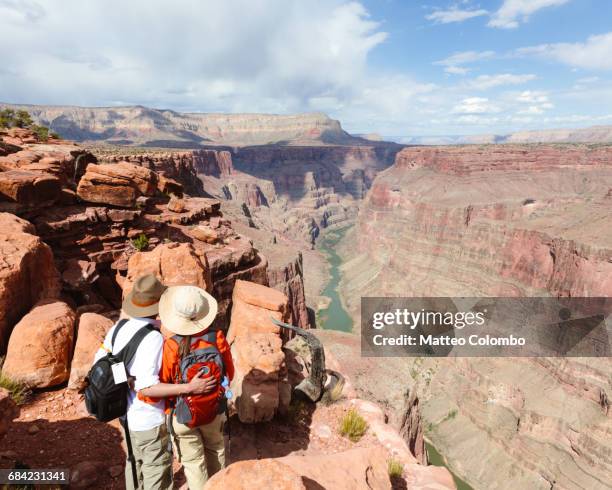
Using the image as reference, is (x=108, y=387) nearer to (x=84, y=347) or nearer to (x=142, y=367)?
(x=142, y=367)

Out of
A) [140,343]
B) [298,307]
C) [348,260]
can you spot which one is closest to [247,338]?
[140,343]

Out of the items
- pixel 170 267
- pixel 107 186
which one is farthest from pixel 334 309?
pixel 170 267

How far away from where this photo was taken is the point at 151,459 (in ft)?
16.6

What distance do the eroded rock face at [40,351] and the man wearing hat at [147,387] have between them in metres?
3.71

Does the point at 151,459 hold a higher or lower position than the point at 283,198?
higher

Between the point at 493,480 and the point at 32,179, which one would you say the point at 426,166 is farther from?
the point at 32,179

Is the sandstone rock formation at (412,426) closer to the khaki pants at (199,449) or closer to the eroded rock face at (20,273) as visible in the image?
the khaki pants at (199,449)

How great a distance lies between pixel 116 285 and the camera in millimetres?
13305

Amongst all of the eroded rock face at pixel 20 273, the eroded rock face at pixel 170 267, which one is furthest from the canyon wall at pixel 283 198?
the eroded rock face at pixel 20 273

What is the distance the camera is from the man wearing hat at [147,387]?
→ 15.1 ft

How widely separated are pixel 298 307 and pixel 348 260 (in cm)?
6811

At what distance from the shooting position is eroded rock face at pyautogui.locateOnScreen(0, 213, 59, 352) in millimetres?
7910

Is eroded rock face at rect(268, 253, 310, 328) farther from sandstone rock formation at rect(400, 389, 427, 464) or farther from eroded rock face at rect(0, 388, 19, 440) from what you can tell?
A: eroded rock face at rect(0, 388, 19, 440)

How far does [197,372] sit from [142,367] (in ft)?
2.24
